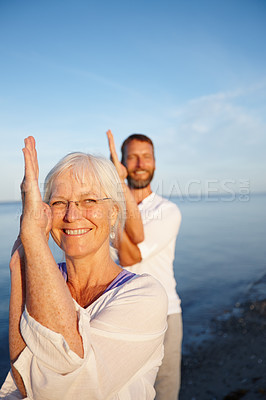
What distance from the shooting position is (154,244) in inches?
126

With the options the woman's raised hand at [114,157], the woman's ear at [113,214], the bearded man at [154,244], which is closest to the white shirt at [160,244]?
the bearded man at [154,244]

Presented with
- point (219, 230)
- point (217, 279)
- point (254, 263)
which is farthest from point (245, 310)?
point (219, 230)

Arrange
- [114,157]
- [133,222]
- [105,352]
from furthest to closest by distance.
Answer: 1. [133,222]
2. [114,157]
3. [105,352]

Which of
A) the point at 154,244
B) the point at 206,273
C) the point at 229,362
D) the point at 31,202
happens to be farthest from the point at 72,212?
the point at 206,273

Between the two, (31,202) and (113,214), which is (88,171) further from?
(31,202)

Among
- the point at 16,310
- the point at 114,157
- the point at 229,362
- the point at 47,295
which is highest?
the point at 114,157

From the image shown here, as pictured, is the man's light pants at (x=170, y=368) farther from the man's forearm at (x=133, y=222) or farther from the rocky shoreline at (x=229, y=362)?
the rocky shoreline at (x=229, y=362)

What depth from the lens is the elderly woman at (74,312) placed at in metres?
1.20

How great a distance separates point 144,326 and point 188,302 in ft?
25.8

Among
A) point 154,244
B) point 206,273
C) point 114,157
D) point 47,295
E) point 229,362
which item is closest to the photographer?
point 47,295

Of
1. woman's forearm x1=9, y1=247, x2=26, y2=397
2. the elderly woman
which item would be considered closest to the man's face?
the elderly woman

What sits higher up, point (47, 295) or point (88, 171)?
point (88, 171)

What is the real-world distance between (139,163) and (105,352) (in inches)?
105

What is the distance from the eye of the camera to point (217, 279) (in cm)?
1086
